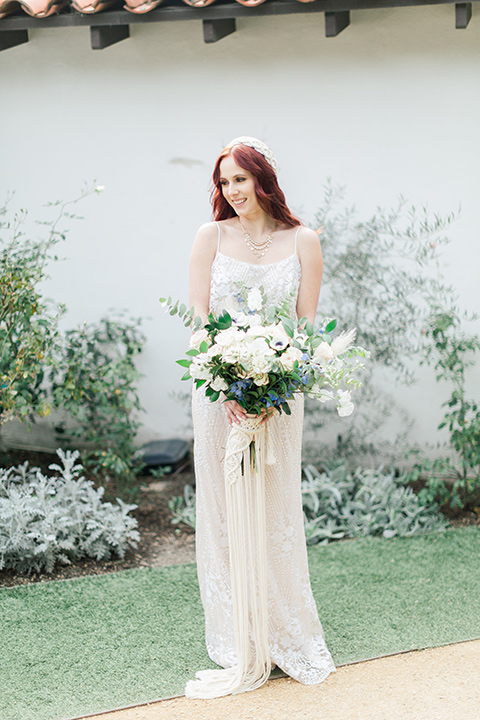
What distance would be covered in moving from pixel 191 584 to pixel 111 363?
6.21ft

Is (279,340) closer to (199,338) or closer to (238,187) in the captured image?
(199,338)

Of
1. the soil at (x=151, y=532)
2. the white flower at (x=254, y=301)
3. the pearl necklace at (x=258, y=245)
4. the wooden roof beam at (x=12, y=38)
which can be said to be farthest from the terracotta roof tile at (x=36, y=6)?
the white flower at (x=254, y=301)

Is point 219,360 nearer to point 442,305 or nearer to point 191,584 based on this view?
point 191,584

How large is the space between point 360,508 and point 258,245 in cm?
250

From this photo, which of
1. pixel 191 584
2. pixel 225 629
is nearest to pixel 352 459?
pixel 191 584

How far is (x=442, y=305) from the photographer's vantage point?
226 inches

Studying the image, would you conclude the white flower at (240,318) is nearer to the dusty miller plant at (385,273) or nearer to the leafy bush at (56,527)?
the leafy bush at (56,527)

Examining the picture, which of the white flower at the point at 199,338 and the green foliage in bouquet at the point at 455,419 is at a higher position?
the white flower at the point at 199,338

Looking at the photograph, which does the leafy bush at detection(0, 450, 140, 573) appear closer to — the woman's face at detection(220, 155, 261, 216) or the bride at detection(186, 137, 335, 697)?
the bride at detection(186, 137, 335, 697)

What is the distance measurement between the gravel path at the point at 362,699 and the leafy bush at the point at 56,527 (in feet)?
4.91

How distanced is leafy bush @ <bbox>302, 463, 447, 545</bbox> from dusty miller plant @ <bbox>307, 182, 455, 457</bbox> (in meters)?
0.87

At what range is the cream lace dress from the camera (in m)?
3.60

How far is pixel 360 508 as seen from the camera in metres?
5.45

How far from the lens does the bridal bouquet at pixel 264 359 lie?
3.08 metres
